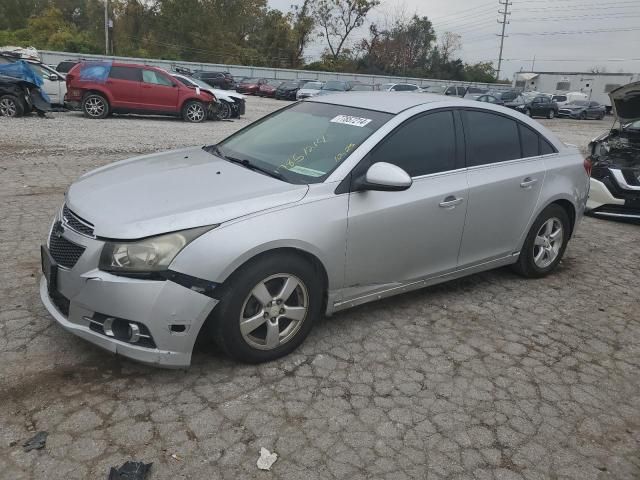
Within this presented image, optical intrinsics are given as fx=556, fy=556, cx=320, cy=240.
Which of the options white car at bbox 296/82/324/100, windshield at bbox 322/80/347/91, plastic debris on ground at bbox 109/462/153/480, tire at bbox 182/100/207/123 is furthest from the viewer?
white car at bbox 296/82/324/100

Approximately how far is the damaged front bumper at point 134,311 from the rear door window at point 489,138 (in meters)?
2.42

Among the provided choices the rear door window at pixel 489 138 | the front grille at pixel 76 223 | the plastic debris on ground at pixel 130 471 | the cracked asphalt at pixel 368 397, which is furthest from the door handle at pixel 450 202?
the plastic debris on ground at pixel 130 471

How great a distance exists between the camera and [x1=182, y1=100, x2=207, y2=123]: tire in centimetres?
1655

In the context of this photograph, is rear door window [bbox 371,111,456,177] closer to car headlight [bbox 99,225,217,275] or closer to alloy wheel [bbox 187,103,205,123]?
car headlight [bbox 99,225,217,275]

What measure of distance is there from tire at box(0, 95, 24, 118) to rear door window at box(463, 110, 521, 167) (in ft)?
42.8

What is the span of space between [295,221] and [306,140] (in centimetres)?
95

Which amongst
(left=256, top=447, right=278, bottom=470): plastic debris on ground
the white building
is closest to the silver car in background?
(left=256, top=447, right=278, bottom=470): plastic debris on ground

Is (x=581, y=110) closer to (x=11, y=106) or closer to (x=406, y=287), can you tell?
(x=11, y=106)

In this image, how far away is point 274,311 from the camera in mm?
3240

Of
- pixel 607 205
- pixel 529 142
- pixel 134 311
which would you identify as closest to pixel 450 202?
pixel 529 142

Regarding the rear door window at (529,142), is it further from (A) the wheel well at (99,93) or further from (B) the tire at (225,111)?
(B) the tire at (225,111)

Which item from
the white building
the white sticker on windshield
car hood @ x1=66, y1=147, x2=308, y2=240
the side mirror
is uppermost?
the white building

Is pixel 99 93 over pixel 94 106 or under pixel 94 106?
over

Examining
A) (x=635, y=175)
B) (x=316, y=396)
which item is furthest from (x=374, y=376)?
(x=635, y=175)
